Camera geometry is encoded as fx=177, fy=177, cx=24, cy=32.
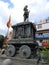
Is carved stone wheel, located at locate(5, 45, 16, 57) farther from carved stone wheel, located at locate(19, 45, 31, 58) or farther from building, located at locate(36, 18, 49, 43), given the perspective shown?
building, located at locate(36, 18, 49, 43)

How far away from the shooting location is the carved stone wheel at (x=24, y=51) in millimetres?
12988

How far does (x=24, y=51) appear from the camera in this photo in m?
13.1

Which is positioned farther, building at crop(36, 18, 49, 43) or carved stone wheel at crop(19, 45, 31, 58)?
building at crop(36, 18, 49, 43)

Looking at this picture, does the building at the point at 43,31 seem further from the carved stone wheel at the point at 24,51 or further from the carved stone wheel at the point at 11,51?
the carved stone wheel at the point at 24,51

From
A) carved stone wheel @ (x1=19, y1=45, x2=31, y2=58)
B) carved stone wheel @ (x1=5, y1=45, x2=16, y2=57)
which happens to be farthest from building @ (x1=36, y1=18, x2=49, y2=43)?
carved stone wheel @ (x1=19, y1=45, x2=31, y2=58)

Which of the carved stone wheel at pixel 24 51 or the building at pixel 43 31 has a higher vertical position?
the building at pixel 43 31

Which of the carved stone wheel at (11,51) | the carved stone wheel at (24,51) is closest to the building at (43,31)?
the carved stone wheel at (11,51)

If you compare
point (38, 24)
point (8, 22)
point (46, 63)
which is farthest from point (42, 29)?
point (46, 63)

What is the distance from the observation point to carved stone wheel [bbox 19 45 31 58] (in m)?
13.0

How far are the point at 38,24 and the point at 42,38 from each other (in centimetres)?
843

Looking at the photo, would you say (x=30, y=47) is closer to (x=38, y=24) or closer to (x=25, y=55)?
(x=25, y=55)

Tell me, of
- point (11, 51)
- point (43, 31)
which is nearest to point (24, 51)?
point (11, 51)

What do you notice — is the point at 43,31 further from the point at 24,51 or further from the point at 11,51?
the point at 24,51

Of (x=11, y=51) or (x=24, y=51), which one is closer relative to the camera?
(x=24, y=51)
